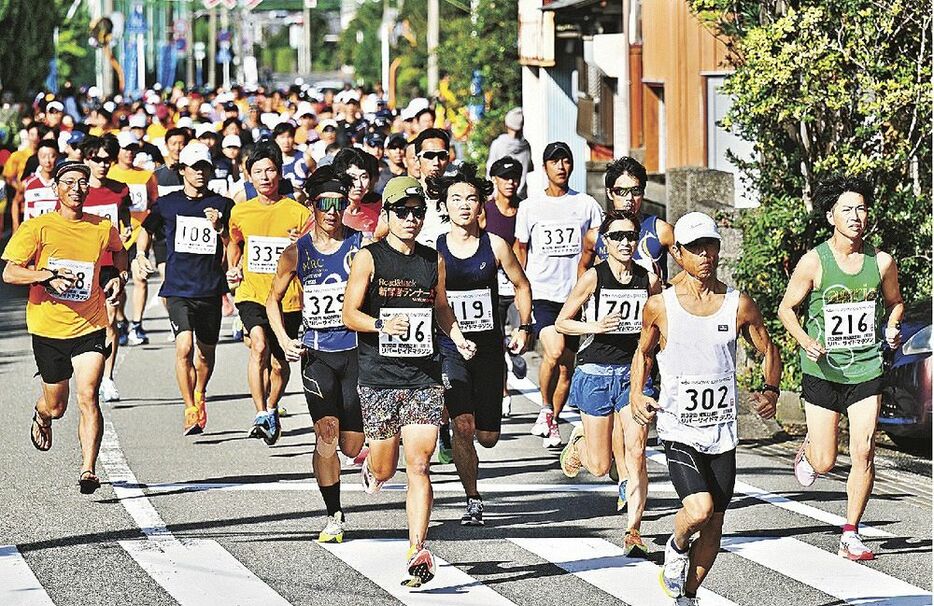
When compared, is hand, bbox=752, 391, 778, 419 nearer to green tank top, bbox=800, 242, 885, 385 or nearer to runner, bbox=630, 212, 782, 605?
runner, bbox=630, 212, 782, 605

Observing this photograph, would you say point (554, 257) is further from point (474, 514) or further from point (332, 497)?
point (332, 497)

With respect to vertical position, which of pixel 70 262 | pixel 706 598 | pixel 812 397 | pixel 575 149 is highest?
pixel 575 149

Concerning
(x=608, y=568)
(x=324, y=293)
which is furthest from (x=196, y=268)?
(x=608, y=568)

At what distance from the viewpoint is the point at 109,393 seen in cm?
1517

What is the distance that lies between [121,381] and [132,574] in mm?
7199

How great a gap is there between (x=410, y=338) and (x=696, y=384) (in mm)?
1494

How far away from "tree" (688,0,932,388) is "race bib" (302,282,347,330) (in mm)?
4154

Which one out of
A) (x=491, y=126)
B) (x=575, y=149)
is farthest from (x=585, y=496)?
(x=491, y=126)

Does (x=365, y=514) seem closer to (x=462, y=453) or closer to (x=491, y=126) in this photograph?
(x=462, y=453)

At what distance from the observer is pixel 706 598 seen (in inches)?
349

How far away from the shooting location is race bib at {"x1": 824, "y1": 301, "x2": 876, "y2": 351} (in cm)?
984

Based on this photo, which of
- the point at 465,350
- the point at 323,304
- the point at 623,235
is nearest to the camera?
the point at 465,350

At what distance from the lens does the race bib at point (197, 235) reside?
13719mm

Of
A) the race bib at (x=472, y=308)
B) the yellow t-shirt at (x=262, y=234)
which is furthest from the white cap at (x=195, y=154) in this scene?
the race bib at (x=472, y=308)
